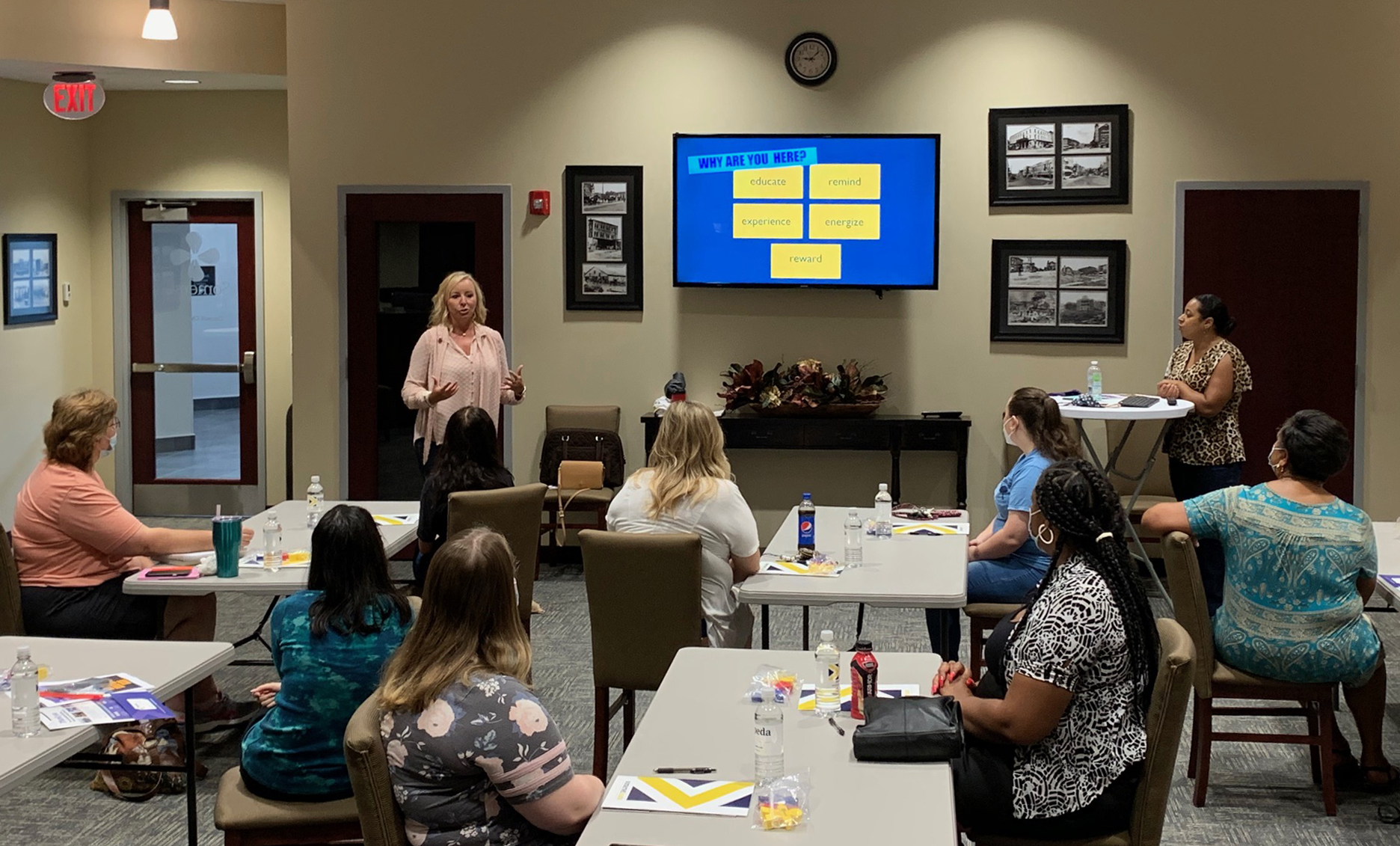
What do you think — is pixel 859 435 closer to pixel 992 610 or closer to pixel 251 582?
pixel 992 610

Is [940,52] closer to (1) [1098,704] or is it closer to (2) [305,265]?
(2) [305,265]

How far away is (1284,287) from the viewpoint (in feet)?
23.7

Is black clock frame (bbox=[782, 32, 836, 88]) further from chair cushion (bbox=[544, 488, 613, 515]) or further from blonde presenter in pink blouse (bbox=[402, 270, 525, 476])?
chair cushion (bbox=[544, 488, 613, 515])

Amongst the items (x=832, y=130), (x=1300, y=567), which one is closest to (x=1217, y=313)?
(x=832, y=130)

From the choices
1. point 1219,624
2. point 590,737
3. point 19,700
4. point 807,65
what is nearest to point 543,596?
point 590,737

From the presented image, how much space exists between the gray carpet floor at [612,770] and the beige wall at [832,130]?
2246 millimetres

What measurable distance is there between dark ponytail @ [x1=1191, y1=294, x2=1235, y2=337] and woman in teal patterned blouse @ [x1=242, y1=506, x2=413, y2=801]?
185 inches

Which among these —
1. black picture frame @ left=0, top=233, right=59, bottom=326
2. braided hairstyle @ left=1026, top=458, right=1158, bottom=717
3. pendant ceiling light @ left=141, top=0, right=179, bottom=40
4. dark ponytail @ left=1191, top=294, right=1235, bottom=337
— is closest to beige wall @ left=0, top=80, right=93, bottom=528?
black picture frame @ left=0, top=233, right=59, bottom=326

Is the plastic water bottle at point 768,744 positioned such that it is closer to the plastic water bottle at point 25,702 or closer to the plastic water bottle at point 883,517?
the plastic water bottle at point 25,702

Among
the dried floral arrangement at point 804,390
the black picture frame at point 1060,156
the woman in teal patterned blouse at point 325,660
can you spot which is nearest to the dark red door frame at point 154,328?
the dried floral arrangement at point 804,390

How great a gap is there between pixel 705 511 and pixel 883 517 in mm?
1096

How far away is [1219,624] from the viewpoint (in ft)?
14.1

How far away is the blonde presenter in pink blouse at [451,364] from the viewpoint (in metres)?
6.63

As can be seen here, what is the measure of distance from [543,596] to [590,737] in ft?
7.19
